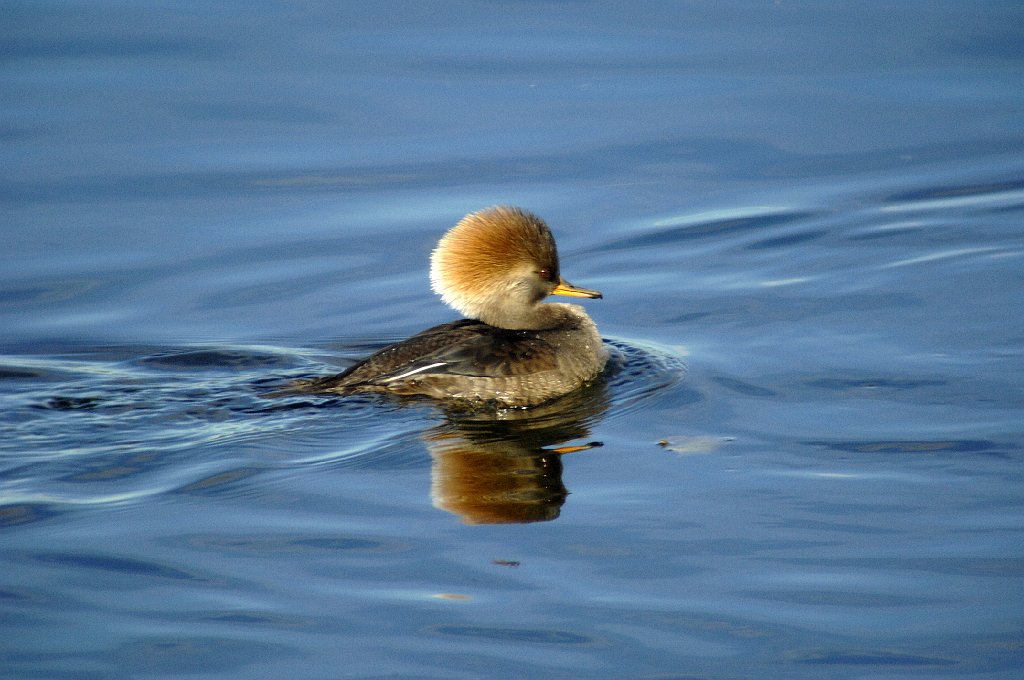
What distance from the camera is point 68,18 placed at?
15164 mm

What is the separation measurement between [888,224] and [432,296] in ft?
12.9

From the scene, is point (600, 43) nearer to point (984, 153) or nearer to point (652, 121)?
point (652, 121)

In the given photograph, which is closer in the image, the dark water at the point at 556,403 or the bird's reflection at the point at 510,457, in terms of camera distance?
the dark water at the point at 556,403

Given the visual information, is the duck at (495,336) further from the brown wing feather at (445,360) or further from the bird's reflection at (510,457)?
the bird's reflection at (510,457)

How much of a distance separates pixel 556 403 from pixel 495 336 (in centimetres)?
65

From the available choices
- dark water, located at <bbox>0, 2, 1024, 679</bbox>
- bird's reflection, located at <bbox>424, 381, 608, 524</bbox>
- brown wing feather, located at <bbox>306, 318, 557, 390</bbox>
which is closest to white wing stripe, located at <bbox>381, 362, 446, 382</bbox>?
brown wing feather, located at <bbox>306, 318, 557, 390</bbox>

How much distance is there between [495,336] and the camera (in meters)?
9.27

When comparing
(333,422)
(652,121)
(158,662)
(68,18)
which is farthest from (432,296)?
(68,18)

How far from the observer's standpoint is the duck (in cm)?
894

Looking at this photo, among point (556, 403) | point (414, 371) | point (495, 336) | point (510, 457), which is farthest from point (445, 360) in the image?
point (510, 457)

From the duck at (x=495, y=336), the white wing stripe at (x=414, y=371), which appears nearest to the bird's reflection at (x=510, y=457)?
the duck at (x=495, y=336)

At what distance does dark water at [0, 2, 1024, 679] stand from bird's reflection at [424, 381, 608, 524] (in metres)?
0.04

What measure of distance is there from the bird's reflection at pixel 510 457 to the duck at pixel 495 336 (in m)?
0.20

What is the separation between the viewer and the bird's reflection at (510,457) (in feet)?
23.8
